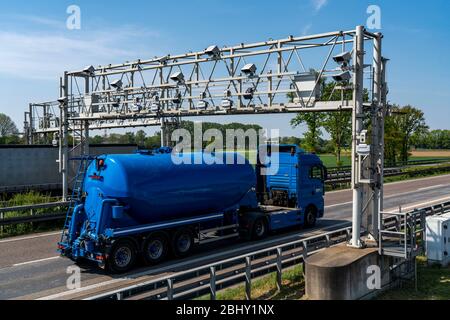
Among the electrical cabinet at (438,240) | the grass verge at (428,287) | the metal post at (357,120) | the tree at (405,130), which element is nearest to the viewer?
the grass verge at (428,287)

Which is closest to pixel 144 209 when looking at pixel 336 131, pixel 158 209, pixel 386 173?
pixel 158 209

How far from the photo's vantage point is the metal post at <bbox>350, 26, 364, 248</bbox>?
1159 cm

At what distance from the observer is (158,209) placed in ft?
44.1

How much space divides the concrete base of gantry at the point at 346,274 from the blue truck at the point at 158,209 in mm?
4730

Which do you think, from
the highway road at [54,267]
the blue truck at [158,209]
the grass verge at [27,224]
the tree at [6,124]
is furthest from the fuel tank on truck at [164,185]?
the tree at [6,124]

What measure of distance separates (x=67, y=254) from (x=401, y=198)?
72.9 ft

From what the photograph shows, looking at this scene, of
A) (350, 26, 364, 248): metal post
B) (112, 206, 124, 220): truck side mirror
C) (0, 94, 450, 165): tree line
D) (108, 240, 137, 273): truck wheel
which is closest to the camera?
(350, 26, 364, 248): metal post

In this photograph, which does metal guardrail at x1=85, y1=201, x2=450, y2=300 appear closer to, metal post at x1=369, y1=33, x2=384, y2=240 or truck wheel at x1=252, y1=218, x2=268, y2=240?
metal post at x1=369, y1=33, x2=384, y2=240

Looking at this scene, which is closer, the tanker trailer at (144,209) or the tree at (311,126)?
the tanker trailer at (144,209)

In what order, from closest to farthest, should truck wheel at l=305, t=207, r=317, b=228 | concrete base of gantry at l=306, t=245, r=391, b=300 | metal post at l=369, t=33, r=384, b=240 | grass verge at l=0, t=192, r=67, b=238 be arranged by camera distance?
concrete base of gantry at l=306, t=245, r=391, b=300, metal post at l=369, t=33, r=384, b=240, grass verge at l=0, t=192, r=67, b=238, truck wheel at l=305, t=207, r=317, b=228

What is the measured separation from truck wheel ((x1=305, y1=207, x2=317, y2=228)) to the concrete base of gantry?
7544 millimetres

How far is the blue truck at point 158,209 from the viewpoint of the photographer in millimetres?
12430

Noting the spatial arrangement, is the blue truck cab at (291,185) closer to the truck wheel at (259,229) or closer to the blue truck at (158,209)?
the blue truck at (158,209)

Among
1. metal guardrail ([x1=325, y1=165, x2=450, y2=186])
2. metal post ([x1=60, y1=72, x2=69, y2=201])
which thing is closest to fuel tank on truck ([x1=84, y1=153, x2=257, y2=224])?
→ metal post ([x1=60, y1=72, x2=69, y2=201])
